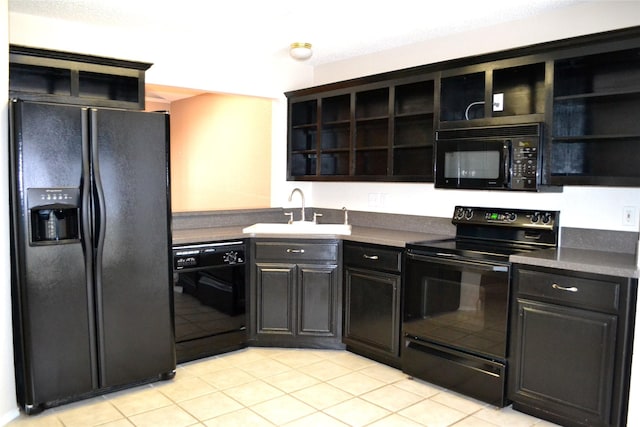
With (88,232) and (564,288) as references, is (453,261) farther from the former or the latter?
(88,232)

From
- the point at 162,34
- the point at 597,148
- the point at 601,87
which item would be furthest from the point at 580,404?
the point at 162,34

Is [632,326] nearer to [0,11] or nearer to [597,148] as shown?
[597,148]

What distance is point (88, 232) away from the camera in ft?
9.64

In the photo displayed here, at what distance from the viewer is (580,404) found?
2600 mm

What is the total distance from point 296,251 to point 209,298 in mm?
735

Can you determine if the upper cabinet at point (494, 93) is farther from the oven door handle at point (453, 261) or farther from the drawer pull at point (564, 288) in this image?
the drawer pull at point (564, 288)

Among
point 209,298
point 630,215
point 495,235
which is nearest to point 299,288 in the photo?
point 209,298

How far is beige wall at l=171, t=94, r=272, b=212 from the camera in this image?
16.5 ft

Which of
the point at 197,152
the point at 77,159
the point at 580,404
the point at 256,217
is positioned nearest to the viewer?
the point at 580,404

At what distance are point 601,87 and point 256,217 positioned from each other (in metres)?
2.85

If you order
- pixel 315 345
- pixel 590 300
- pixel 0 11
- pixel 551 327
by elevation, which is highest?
pixel 0 11

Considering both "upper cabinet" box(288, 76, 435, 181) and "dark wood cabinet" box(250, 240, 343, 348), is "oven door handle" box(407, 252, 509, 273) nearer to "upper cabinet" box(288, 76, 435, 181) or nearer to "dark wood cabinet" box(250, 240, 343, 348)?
"upper cabinet" box(288, 76, 435, 181)

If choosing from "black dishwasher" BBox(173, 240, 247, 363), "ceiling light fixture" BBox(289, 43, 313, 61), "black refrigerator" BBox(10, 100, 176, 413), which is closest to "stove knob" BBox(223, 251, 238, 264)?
"black dishwasher" BBox(173, 240, 247, 363)

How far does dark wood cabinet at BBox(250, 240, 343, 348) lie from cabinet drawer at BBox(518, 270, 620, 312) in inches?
59.0
